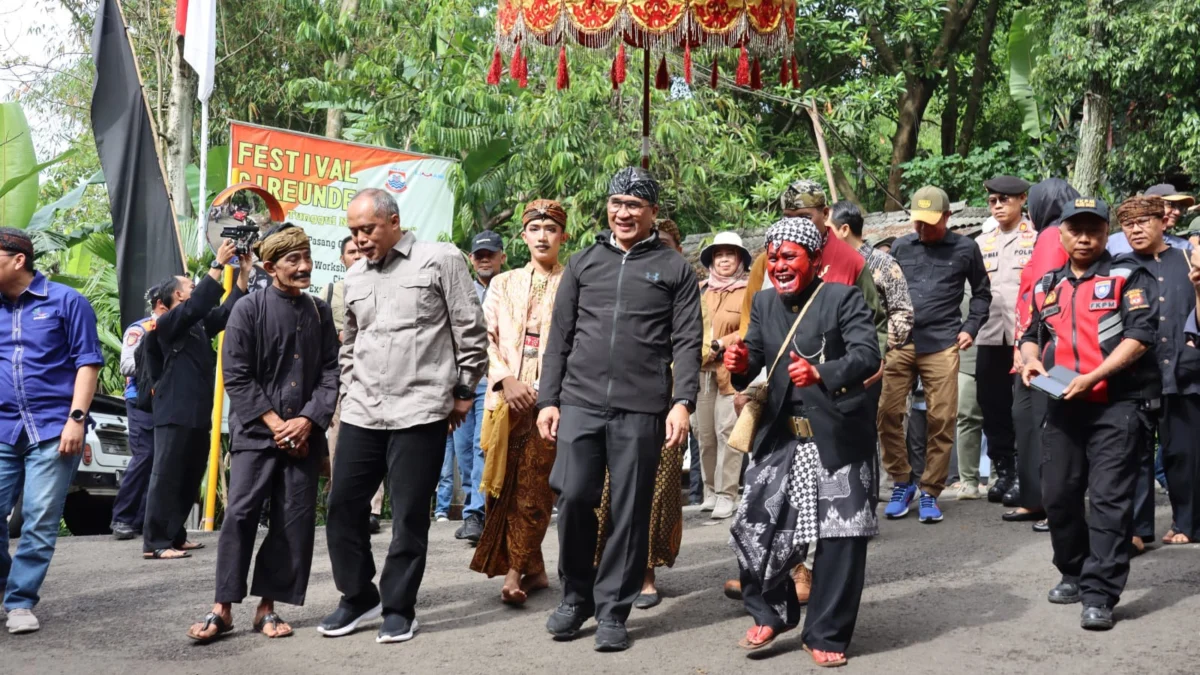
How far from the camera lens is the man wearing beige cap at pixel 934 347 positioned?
28.8ft

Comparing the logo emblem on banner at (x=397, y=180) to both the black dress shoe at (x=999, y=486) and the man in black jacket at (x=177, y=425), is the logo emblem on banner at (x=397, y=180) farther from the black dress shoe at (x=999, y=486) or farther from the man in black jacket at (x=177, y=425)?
the black dress shoe at (x=999, y=486)

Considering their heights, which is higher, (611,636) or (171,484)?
(171,484)

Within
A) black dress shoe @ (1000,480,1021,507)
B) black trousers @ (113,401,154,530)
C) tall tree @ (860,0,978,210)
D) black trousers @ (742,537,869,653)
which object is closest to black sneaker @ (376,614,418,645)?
black trousers @ (742,537,869,653)

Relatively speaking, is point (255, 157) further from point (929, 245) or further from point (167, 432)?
point (929, 245)

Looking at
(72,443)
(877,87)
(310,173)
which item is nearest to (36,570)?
(72,443)

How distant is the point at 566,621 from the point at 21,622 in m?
2.86

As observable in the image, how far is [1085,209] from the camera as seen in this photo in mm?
6262

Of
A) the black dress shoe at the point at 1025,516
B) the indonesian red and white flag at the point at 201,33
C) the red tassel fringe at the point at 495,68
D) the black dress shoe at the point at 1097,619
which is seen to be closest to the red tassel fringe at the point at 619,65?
the red tassel fringe at the point at 495,68

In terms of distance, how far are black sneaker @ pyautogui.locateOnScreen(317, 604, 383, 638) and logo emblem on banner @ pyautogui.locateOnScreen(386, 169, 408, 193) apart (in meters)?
6.16

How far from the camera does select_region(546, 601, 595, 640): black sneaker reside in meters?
5.94

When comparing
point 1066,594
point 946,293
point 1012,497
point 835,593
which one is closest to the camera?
point 835,593

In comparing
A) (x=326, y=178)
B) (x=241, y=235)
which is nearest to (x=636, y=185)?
(x=241, y=235)

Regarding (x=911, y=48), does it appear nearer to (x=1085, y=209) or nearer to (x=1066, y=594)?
(x=1085, y=209)

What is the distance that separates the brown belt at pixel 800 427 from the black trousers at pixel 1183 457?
3274mm
